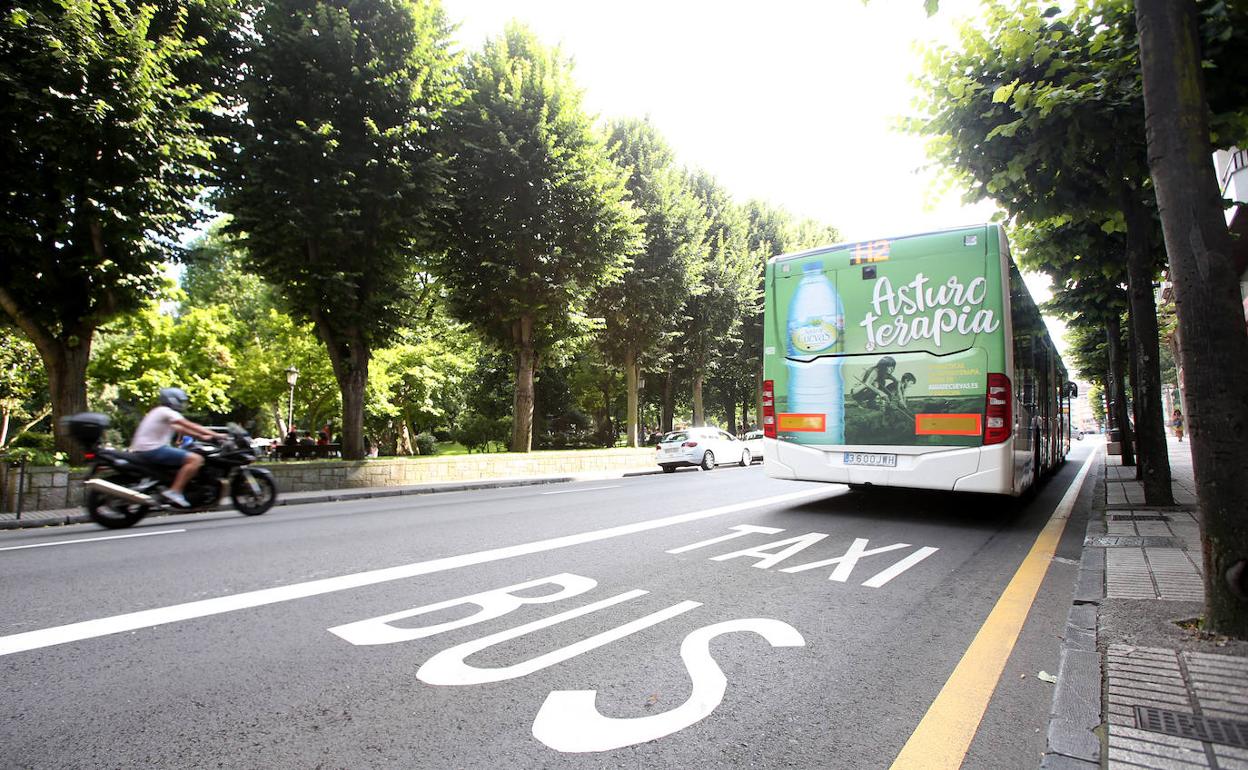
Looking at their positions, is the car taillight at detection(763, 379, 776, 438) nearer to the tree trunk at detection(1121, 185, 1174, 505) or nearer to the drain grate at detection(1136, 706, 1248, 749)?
the tree trunk at detection(1121, 185, 1174, 505)

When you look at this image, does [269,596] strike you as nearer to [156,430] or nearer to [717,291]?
[156,430]

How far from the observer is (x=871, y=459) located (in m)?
7.35

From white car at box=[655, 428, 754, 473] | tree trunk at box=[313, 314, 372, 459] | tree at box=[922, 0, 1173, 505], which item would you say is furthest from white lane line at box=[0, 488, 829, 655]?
white car at box=[655, 428, 754, 473]

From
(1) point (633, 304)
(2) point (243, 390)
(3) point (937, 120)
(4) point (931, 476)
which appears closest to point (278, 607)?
(4) point (931, 476)

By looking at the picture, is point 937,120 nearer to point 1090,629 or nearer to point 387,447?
point 1090,629

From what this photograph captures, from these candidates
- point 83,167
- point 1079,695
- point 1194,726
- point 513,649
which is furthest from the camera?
point 83,167

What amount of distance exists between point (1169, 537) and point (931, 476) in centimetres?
211

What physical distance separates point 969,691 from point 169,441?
982cm

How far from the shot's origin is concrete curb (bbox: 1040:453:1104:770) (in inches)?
87.4

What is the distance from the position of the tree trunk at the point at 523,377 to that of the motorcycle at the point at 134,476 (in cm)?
1061

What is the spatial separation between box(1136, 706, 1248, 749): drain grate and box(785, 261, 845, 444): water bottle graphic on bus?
522 cm

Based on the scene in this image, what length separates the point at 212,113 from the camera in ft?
43.7

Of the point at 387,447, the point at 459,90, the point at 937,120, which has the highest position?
the point at 459,90

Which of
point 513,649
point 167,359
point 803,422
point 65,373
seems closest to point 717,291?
point 803,422
